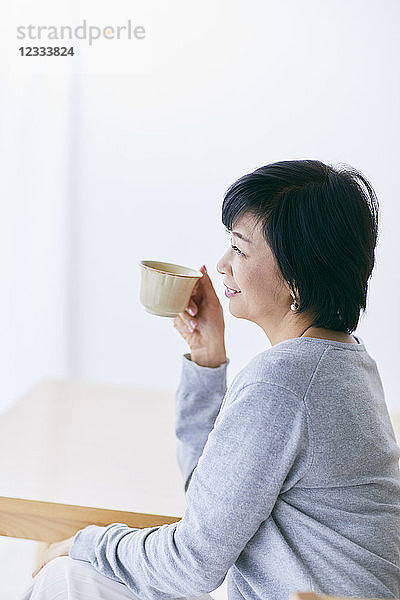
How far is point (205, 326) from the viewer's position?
144cm

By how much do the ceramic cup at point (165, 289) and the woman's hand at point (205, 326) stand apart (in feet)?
0.53

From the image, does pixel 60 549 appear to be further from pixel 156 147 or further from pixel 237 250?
pixel 156 147

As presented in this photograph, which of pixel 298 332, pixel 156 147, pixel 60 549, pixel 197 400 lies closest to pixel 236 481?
pixel 298 332

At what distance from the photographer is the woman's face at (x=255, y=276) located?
1033 millimetres

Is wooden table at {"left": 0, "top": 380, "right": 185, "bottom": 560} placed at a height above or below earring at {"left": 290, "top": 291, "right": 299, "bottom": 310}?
below

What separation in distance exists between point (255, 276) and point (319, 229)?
12cm

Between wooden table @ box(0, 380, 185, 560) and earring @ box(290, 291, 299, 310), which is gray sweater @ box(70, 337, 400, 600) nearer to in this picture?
earring @ box(290, 291, 299, 310)

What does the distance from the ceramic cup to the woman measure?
16 cm

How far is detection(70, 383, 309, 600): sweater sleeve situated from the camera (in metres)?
0.87

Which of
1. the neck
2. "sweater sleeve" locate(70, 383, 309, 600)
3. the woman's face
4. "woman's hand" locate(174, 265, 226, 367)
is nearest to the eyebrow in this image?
the woman's face

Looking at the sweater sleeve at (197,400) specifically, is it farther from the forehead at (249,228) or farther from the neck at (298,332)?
the forehead at (249,228)

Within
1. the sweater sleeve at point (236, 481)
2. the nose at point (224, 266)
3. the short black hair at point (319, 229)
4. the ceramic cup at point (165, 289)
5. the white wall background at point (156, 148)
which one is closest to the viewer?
the sweater sleeve at point (236, 481)

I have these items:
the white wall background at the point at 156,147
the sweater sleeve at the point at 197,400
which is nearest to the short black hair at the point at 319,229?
the sweater sleeve at the point at 197,400

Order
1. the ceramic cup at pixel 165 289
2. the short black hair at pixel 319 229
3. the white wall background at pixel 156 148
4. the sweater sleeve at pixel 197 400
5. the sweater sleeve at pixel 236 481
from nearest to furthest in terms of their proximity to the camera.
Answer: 1. the sweater sleeve at pixel 236 481
2. the short black hair at pixel 319 229
3. the ceramic cup at pixel 165 289
4. the sweater sleeve at pixel 197 400
5. the white wall background at pixel 156 148
